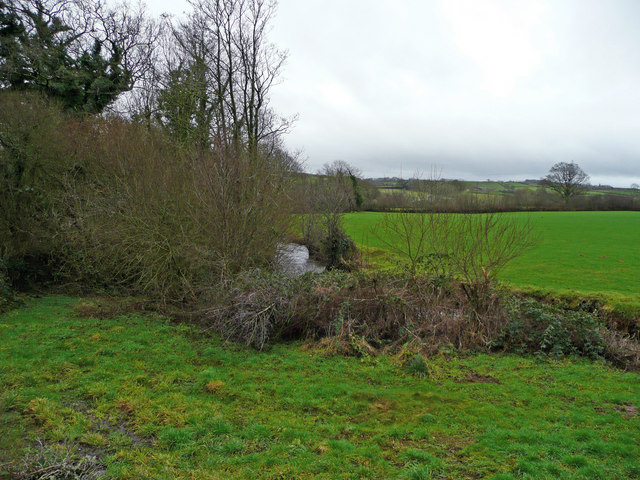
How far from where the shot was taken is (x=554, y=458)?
5.17m

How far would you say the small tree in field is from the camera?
71.4 metres

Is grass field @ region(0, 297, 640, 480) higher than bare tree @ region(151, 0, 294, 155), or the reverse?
bare tree @ region(151, 0, 294, 155)

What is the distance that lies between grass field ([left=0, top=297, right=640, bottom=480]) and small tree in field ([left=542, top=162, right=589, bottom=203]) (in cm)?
7367

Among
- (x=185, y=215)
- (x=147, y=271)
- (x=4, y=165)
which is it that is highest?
(x=4, y=165)

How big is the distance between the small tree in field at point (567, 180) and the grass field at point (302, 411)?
242 ft

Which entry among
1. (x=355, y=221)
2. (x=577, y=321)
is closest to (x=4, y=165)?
(x=577, y=321)

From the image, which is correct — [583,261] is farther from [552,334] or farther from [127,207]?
[127,207]

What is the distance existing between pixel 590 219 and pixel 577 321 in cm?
4543

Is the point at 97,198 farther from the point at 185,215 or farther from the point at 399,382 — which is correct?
the point at 399,382

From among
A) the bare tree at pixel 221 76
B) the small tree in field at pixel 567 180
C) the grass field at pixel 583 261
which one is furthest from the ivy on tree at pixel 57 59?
the small tree in field at pixel 567 180

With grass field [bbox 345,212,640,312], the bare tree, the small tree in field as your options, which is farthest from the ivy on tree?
the small tree in field

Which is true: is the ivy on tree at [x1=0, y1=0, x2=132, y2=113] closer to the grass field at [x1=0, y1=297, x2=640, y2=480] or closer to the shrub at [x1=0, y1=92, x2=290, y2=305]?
the shrub at [x1=0, y1=92, x2=290, y2=305]

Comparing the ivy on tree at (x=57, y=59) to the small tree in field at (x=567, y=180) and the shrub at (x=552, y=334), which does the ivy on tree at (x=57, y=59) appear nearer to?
the shrub at (x=552, y=334)

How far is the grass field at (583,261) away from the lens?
56.3 ft
